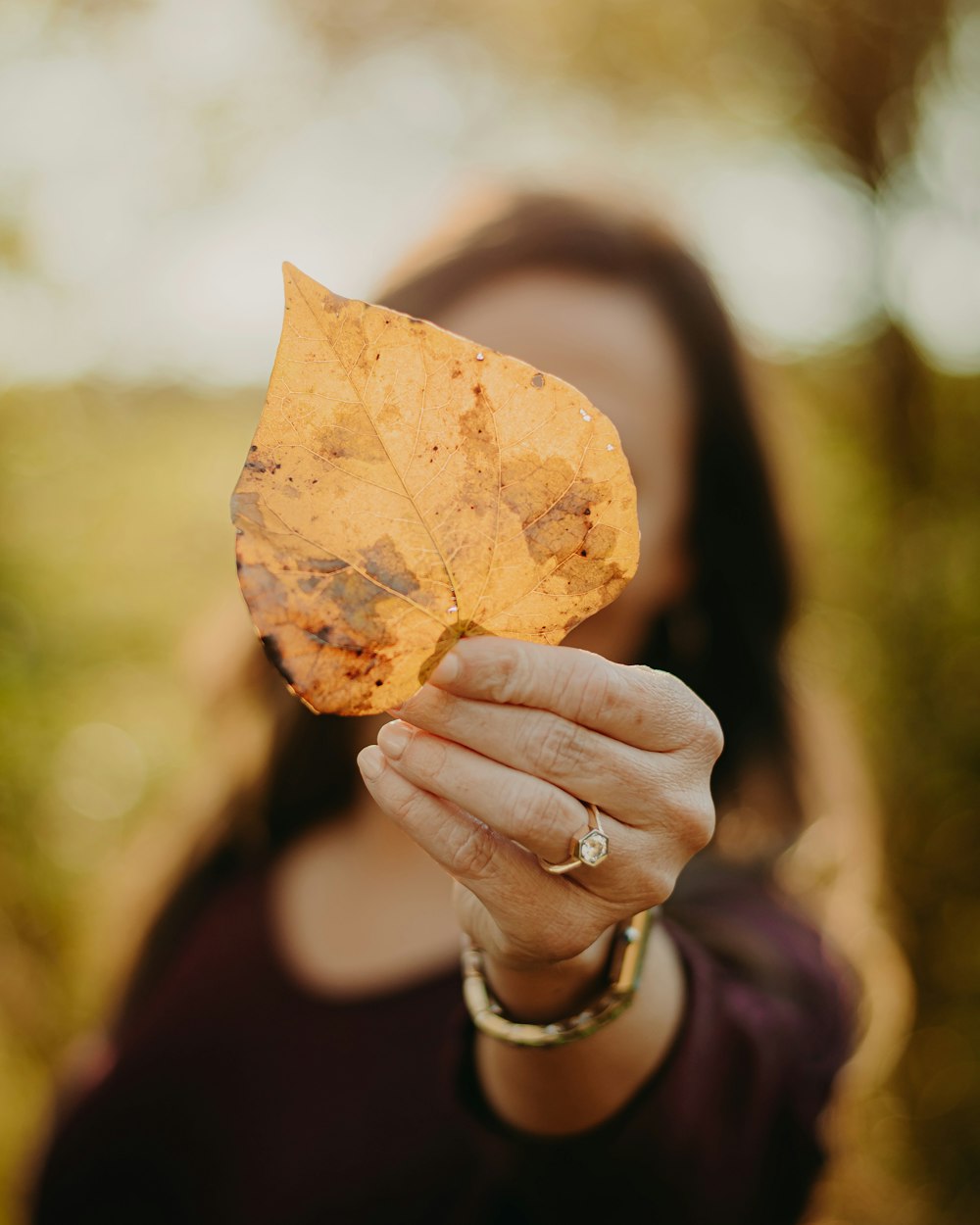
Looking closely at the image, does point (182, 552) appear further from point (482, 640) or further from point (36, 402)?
point (482, 640)

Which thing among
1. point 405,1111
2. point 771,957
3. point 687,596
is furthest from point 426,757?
point 687,596

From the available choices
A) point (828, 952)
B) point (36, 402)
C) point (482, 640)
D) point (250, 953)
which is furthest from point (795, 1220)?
point (36, 402)

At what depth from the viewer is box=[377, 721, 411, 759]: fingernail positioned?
0.67 metres

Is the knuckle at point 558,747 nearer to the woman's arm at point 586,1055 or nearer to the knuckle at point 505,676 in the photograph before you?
the knuckle at point 505,676

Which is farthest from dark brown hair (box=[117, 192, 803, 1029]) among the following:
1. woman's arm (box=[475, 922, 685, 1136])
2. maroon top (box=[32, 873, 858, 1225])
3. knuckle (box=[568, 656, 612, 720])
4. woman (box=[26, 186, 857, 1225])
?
knuckle (box=[568, 656, 612, 720])

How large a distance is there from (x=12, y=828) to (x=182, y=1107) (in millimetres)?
2110

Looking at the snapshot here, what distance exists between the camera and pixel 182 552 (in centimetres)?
404

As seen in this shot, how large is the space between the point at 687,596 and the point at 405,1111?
1.24m

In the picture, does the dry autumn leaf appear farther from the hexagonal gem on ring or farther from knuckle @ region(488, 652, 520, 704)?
the hexagonal gem on ring

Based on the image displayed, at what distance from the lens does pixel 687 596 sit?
199 cm

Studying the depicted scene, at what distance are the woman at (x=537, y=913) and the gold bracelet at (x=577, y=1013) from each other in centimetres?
1

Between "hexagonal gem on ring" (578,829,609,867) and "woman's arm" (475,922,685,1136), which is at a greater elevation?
"hexagonal gem on ring" (578,829,609,867)

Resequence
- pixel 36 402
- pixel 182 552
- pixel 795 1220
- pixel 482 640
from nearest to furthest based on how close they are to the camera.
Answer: pixel 482 640 < pixel 795 1220 < pixel 36 402 < pixel 182 552

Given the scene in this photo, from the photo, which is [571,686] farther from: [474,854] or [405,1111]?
[405,1111]
